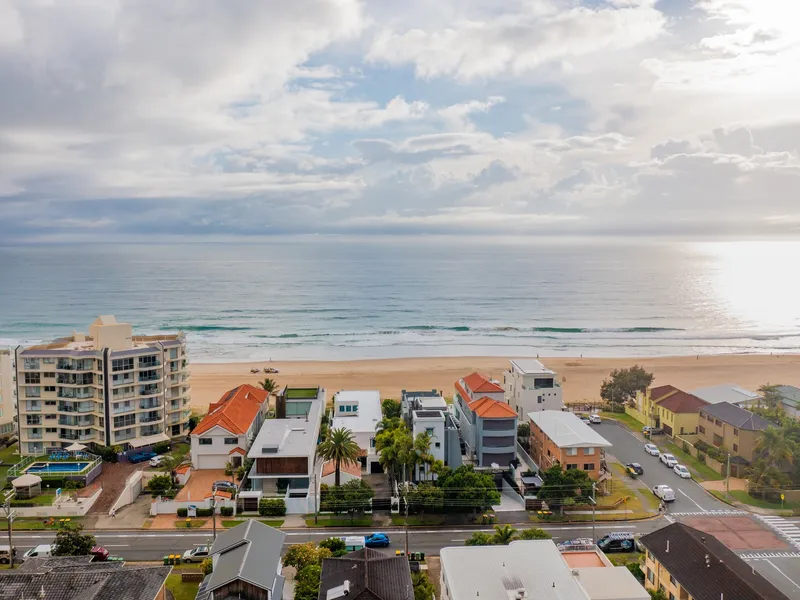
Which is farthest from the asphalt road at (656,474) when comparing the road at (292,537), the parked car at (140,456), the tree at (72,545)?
the parked car at (140,456)

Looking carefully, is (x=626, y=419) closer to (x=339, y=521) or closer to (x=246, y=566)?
(x=339, y=521)

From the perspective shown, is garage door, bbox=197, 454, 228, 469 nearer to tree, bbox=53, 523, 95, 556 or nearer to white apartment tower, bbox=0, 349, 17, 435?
tree, bbox=53, 523, 95, 556

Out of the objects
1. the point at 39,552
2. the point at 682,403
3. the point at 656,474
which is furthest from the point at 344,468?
the point at 682,403

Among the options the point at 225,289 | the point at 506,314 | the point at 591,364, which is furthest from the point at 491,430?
the point at 225,289

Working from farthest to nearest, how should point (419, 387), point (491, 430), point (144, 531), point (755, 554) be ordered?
point (419, 387) < point (491, 430) < point (144, 531) < point (755, 554)

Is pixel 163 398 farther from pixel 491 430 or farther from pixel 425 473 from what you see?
pixel 491 430

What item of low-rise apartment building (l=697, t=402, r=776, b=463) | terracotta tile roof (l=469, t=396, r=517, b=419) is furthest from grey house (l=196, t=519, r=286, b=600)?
low-rise apartment building (l=697, t=402, r=776, b=463)
